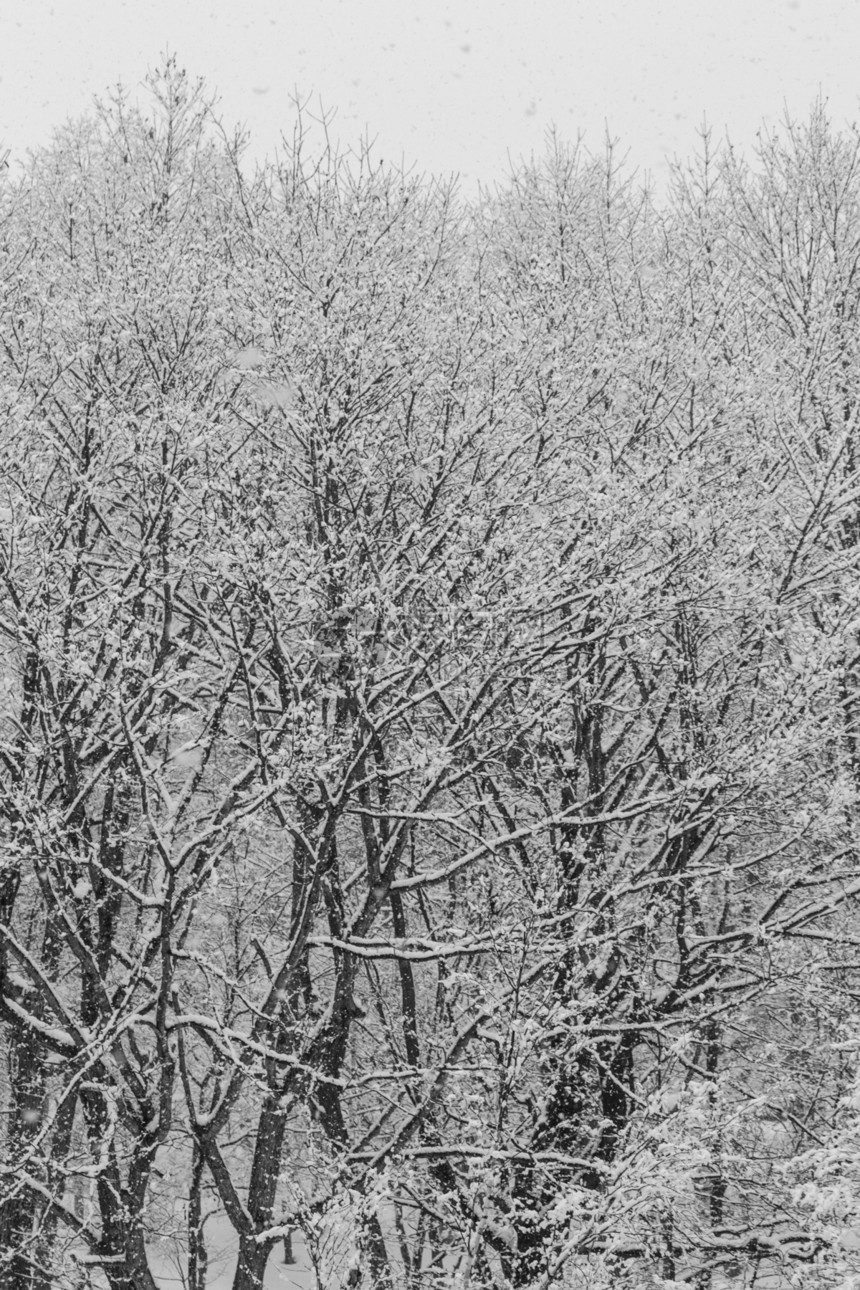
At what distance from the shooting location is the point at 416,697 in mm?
8867

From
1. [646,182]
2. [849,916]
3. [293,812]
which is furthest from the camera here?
[646,182]

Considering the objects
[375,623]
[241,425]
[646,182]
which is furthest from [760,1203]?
[646,182]

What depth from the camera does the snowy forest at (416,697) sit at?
27.1ft

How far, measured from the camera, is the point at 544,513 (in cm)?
1051

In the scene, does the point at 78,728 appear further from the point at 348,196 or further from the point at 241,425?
the point at 348,196

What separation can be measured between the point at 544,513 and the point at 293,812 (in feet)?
12.5

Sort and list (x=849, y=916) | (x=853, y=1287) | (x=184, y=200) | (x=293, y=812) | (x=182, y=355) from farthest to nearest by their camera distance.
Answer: (x=184, y=200), (x=849, y=916), (x=293, y=812), (x=182, y=355), (x=853, y=1287)

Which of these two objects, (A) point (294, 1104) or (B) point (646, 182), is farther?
(B) point (646, 182)

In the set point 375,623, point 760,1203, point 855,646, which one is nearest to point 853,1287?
point 760,1203

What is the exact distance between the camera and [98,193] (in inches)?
498

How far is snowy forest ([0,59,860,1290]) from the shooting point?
8.27m

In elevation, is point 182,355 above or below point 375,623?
above

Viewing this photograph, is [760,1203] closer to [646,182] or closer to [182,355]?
[182,355]

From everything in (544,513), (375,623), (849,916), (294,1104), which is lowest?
(294,1104)
